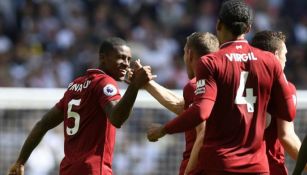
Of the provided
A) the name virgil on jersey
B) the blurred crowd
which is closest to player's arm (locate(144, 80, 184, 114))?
the name virgil on jersey

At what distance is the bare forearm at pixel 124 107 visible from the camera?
683cm

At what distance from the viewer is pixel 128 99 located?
686 cm

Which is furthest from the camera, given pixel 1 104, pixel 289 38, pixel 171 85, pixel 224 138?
pixel 289 38

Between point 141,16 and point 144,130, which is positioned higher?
point 141,16

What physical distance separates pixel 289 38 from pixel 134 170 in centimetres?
563

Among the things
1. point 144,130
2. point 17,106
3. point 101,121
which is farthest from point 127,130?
point 101,121

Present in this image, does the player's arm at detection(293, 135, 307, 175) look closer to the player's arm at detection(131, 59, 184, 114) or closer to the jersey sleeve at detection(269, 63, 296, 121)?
the jersey sleeve at detection(269, 63, 296, 121)

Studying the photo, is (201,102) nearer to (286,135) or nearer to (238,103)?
(238,103)

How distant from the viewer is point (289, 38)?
16.5 meters

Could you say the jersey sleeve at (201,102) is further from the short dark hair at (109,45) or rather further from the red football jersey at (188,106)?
the short dark hair at (109,45)

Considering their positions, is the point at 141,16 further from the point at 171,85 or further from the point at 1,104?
the point at 1,104

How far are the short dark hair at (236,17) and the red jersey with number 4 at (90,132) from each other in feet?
3.53

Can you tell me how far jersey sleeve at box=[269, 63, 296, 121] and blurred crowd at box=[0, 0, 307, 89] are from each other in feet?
28.0

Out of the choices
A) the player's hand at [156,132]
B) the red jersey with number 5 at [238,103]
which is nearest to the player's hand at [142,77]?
the player's hand at [156,132]
